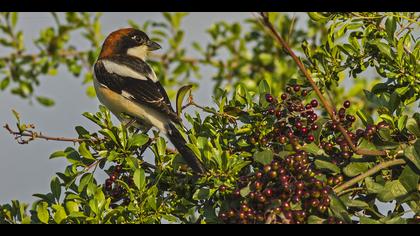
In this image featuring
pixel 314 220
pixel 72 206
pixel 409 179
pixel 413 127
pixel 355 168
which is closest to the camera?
pixel 314 220

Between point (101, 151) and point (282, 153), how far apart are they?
3.43 ft

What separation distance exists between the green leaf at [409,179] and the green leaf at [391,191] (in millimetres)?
18

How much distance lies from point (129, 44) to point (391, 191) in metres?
4.30

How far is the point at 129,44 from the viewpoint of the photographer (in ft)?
23.7

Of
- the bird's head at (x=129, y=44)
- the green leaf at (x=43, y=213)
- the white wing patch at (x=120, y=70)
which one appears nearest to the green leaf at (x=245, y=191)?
the green leaf at (x=43, y=213)

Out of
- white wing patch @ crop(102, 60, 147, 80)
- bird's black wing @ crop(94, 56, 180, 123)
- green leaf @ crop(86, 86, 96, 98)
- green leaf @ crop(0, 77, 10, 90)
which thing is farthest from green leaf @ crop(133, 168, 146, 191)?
green leaf @ crop(0, 77, 10, 90)

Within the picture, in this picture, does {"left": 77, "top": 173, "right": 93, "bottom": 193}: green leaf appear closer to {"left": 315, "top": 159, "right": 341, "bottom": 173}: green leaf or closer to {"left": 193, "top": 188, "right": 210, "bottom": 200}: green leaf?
{"left": 193, "top": 188, "right": 210, "bottom": 200}: green leaf

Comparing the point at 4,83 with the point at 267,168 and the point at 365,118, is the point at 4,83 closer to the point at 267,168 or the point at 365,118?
the point at 365,118

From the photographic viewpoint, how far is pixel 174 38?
7.23 meters

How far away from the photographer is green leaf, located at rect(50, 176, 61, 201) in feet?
12.6

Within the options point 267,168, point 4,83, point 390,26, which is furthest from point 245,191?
point 4,83
